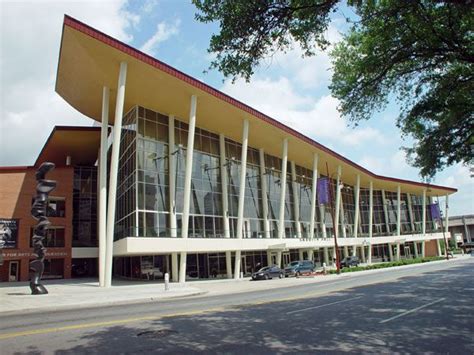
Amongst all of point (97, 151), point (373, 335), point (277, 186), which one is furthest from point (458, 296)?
point (97, 151)

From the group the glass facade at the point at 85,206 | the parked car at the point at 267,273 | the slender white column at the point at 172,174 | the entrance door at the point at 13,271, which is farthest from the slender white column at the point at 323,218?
the entrance door at the point at 13,271

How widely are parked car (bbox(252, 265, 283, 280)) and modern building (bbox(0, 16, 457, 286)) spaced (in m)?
2.24

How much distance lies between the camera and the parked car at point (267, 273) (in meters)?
36.1

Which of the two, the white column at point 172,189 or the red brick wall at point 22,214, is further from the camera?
the red brick wall at point 22,214

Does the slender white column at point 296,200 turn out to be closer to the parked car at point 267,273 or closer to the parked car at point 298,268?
the parked car at point 298,268

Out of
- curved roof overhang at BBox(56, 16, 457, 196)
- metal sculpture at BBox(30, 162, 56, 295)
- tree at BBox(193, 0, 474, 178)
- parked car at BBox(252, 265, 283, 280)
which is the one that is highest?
curved roof overhang at BBox(56, 16, 457, 196)

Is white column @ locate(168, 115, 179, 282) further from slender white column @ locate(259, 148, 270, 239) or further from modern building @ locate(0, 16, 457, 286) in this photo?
slender white column @ locate(259, 148, 270, 239)

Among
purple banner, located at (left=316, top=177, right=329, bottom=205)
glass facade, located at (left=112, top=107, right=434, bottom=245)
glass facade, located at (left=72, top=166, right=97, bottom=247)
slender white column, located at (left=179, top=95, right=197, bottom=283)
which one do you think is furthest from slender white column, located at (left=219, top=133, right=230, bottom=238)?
glass facade, located at (left=72, top=166, right=97, bottom=247)

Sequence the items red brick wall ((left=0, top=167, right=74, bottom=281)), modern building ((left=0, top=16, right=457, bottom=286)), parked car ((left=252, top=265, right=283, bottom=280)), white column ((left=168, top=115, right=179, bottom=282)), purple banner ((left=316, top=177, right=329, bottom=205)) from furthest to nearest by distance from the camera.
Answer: purple banner ((left=316, top=177, right=329, bottom=205)) → red brick wall ((left=0, top=167, right=74, bottom=281)) → parked car ((left=252, top=265, right=283, bottom=280)) → white column ((left=168, top=115, right=179, bottom=282)) → modern building ((left=0, top=16, right=457, bottom=286))

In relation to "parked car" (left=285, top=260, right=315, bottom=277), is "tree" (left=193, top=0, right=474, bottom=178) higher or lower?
higher

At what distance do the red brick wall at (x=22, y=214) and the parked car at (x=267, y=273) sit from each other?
21.3 m

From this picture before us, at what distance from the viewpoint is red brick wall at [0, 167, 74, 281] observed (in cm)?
4050

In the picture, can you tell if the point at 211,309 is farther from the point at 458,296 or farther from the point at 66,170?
the point at 66,170

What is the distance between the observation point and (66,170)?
45875 millimetres
